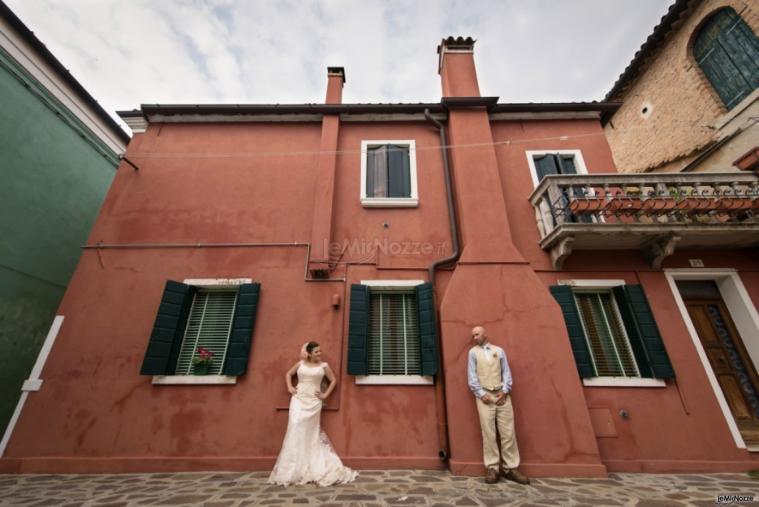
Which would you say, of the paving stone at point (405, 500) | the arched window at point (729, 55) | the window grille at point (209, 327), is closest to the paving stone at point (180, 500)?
the window grille at point (209, 327)

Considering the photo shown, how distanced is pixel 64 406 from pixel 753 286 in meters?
11.7

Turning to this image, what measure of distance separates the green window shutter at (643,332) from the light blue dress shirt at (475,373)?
8.05 ft

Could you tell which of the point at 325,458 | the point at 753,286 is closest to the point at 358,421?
the point at 325,458

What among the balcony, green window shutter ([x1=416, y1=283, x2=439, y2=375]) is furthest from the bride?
the balcony

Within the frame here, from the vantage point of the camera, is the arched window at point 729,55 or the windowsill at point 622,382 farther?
the arched window at point 729,55

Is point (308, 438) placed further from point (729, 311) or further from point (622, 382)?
point (729, 311)

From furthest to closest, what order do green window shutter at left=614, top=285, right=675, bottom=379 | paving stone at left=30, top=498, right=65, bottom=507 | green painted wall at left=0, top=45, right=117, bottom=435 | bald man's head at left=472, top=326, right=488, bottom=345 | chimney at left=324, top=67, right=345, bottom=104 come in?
chimney at left=324, top=67, right=345, bottom=104
green painted wall at left=0, top=45, right=117, bottom=435
green window shutter at left=614, top=285, right=675, bottom=379
bald man's head at left=472, top=326, right=488, bottom=345
paving stone at left=30, top=498, right=65, bottom=507

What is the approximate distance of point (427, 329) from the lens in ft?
16.6

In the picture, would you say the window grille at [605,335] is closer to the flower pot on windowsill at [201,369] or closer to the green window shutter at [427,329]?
the green window shutter at [427,329]

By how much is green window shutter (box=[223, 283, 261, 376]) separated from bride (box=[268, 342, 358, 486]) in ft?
2.64

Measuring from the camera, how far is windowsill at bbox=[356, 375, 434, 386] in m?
4.90

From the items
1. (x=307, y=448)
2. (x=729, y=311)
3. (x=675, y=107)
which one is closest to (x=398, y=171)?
(x=307, y=448)

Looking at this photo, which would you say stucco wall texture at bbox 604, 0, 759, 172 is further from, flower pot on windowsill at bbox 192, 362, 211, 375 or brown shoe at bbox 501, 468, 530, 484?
flower pot on windowsill at bbox 192, 362, 211, 375

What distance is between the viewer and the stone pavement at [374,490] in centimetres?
340
